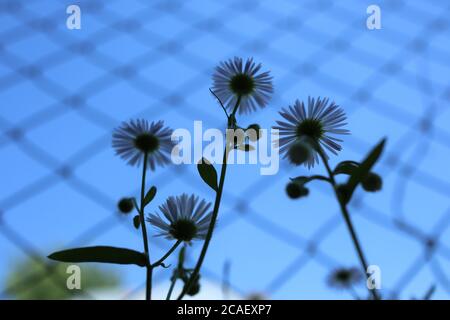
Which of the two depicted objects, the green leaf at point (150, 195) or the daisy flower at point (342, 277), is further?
the daisy flower at point (342, 277)

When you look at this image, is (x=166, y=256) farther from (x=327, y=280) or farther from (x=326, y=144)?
(x=327, y=280)

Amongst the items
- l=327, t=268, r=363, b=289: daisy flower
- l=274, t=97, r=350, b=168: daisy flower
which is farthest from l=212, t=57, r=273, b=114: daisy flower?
l=327, t=268, r=363, b=289: daisy flower

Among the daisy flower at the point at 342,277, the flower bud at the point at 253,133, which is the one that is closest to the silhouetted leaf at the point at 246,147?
the flower bud at the point at 253,133

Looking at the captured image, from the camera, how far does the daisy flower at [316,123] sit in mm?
317

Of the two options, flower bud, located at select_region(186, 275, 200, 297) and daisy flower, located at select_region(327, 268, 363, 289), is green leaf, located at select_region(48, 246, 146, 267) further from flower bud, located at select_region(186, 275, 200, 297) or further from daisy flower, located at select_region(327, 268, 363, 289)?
daisy flower, located at select_region(327, 268, 363, 289)

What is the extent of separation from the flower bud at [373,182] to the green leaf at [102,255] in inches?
5.9

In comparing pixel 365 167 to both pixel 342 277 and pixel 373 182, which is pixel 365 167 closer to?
pixel 373 182

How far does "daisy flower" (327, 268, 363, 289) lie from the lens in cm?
55

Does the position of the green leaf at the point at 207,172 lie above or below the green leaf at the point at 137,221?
above

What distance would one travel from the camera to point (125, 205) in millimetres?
342

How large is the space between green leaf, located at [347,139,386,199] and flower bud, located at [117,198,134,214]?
0.44ft

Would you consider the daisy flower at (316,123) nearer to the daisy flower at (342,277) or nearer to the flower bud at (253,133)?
the flower bud at (253,133)
